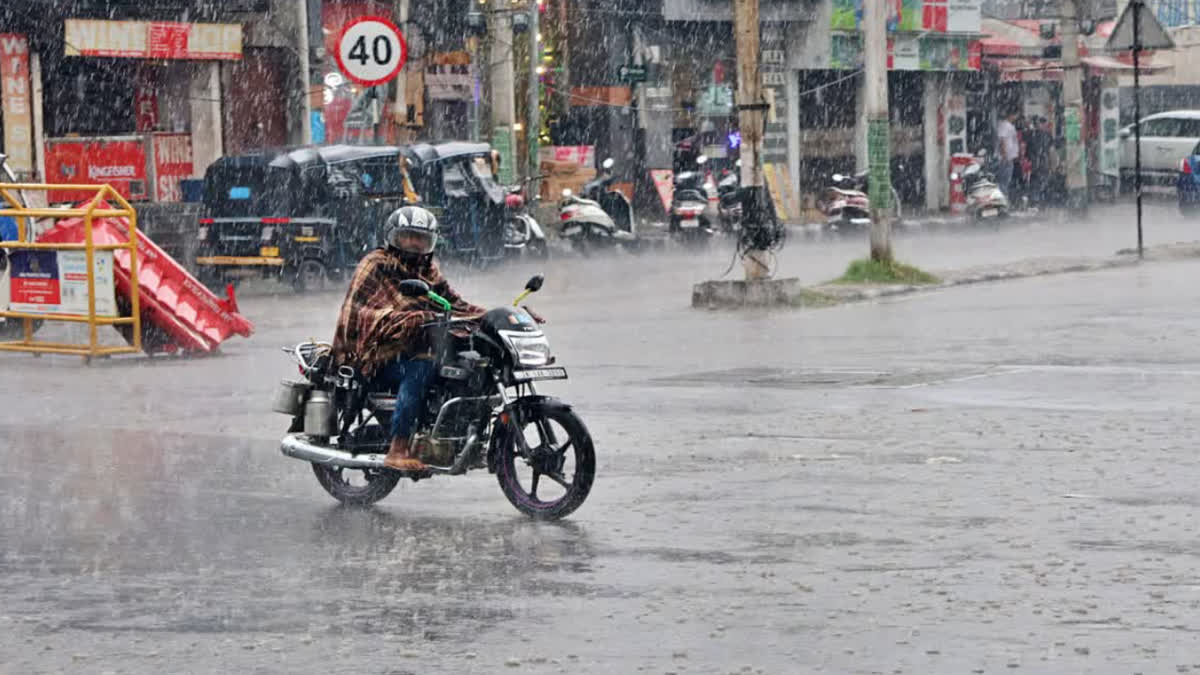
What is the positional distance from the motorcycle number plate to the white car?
38178 mm

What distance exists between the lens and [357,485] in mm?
11391

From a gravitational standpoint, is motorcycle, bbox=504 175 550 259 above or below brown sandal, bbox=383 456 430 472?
above

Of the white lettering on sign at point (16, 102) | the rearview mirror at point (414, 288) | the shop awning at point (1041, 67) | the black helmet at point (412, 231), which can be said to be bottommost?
the rearview mirror at point (414, 288)

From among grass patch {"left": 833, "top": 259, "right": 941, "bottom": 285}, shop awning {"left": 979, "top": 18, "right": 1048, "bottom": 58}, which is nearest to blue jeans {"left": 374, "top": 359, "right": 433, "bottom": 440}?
grass patch {"left": 833, "top": 259, "right": 941, "bottom": 285}

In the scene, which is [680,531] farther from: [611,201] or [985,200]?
[985,200]

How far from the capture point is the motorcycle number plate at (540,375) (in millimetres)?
10586

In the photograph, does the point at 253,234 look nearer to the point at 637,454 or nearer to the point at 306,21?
the point at 306,21

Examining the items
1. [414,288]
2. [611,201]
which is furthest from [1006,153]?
[414,288]

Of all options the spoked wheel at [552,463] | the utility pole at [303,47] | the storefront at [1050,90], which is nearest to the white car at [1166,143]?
the storefront at [1050,90]

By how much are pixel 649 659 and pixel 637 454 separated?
522 cm

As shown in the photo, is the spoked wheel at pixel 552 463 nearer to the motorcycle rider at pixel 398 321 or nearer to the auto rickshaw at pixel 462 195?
A: the motorcycle rider at pixel 398 321

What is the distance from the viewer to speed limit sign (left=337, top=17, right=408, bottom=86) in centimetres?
2615

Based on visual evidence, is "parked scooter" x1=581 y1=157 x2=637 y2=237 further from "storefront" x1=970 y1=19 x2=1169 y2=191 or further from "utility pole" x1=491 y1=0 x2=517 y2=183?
"storefront" x1=970 y1=19 x2=1169 y2=191

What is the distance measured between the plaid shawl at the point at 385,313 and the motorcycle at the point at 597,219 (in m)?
23.9
